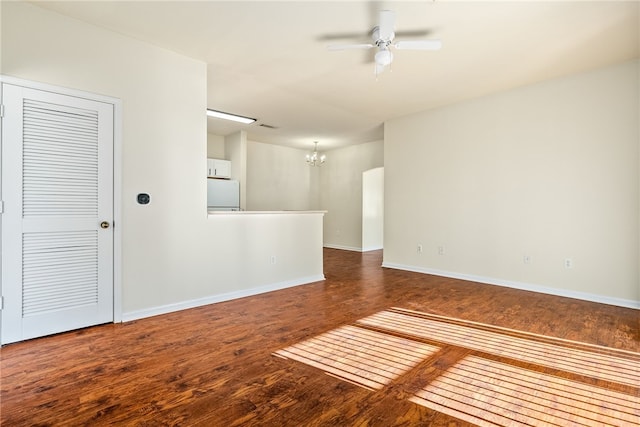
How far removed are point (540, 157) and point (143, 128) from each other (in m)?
4.79

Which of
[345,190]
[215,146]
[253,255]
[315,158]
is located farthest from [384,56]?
[345,190]

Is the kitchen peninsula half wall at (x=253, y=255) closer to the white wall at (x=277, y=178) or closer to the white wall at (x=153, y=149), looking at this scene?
the white wall at (x=153, y=149)

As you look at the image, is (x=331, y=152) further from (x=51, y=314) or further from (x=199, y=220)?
(x=51, y=314)

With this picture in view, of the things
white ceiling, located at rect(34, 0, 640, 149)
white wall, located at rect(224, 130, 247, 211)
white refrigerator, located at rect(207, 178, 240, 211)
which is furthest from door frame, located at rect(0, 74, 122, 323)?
white wall, located at rect(224, 130, 247, 211)

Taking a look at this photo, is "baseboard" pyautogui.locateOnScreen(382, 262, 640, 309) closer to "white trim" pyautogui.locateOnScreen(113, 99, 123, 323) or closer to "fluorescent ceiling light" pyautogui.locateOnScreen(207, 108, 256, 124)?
"fluorescent ceiling light" pyautogui.locateOnScreen(207, 108, 256, 124)

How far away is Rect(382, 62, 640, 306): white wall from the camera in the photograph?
360cm

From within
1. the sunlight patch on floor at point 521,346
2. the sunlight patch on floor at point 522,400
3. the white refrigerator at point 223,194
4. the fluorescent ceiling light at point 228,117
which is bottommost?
the sunlight patch on floor at point 522,400

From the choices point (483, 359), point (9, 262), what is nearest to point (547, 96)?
point (483, 359)

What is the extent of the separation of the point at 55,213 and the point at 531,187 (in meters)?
5.36

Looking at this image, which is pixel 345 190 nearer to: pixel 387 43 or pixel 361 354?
pixel 387 43

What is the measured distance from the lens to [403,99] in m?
4.75

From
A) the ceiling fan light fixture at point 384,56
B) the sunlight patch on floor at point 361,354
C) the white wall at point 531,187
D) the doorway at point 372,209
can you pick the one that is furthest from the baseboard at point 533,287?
the ceiling fan light fixture at point 384,56

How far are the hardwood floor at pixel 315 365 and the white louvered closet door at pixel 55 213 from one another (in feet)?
0.82

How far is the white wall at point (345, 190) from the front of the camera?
796 cm
